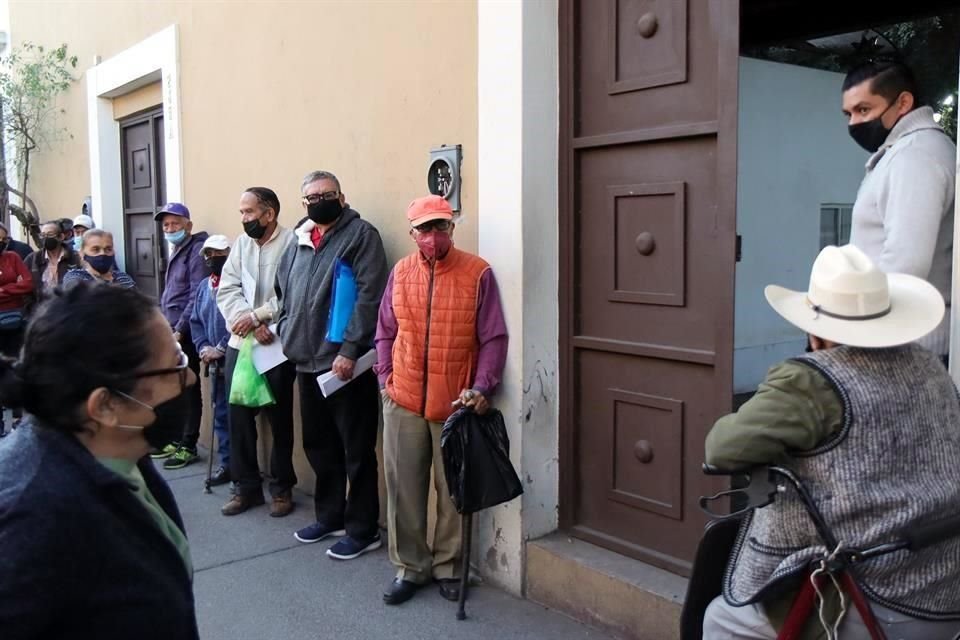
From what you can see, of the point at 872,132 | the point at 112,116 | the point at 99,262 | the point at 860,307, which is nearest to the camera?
the point at 860,307

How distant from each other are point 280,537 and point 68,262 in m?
3.66

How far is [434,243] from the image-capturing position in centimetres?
387

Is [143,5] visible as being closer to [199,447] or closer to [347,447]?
[199,447]

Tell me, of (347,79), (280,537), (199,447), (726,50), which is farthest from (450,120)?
(199,447)

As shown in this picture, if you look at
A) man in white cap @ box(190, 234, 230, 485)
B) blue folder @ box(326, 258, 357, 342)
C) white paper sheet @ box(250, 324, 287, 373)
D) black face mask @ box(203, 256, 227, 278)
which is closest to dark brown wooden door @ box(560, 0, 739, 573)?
blue folder @ box(326, 258, 357, 342)

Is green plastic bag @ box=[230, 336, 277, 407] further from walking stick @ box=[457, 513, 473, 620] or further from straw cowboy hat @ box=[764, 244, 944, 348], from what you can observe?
straw cowboy hat @ box=[764, 244, 944, 348]

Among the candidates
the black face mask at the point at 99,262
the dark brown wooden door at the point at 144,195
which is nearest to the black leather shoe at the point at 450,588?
the black face mask at the point at 99,262

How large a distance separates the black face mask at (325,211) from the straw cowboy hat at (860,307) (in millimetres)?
2873

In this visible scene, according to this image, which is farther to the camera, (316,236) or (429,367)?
(316,236)

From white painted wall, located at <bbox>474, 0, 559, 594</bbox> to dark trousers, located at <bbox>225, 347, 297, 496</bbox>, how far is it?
1.68 m

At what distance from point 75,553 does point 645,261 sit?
2.69 meters

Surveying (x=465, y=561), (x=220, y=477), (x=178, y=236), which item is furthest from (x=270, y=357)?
(x=465, y=561)

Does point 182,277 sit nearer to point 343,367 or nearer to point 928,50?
point 343,367

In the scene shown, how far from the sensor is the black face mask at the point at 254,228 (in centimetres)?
518
